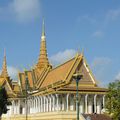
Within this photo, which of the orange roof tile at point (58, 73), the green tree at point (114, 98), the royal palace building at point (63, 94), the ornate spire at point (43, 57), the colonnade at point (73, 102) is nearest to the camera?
the green tree at point (114, 98)

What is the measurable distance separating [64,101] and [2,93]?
15803 millimetres

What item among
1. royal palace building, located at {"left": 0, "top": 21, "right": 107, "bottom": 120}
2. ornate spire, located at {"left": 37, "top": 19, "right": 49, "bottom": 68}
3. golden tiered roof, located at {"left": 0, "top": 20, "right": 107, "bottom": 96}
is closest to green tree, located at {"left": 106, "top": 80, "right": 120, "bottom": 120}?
royal palace building, located at {"left": 0, "top": 21, "right": 107, "bottom": 120}

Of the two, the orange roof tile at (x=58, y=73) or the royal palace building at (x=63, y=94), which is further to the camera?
the orange roof tile at (x=58, y=73)

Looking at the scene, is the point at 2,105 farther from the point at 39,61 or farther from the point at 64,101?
the point at 39,61

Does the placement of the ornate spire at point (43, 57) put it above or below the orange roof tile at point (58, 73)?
above

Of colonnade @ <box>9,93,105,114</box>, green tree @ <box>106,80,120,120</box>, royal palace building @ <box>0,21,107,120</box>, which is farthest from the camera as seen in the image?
colonnade @ <box>9,93,105,114</box>

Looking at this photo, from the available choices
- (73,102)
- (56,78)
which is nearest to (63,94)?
(73,102)

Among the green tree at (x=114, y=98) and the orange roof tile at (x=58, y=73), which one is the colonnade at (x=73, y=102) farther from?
the green tree at (x=114, y=98)

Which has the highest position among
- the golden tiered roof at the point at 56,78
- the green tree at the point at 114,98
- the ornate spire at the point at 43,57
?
the ornate spire at the point at 43,57

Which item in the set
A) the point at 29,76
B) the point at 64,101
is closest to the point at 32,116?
the point at 64,101

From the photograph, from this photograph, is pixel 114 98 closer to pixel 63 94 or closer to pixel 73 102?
pixel 63 94

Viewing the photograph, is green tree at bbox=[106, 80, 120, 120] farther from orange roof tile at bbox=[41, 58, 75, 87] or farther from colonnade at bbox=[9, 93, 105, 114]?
orange roof tile at bbox=[41, 58, 75, 87]

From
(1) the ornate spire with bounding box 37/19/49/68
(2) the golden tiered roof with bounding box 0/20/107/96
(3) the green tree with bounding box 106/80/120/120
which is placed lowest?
(3) the green tree with bounding box 106/80/120/120

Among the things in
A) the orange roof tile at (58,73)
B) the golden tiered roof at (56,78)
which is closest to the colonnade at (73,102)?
the golden tiered roof at (56,78)
